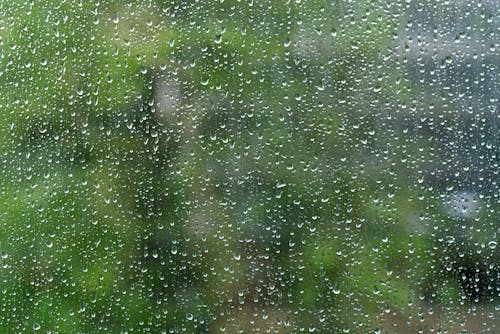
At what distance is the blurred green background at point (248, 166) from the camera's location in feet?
3.65

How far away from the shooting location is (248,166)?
1.15 meters

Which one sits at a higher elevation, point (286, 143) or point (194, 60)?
point (194, 60)

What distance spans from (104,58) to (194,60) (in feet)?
0.73

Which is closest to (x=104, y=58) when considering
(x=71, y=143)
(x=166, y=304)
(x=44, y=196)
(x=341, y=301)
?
(x=71, y=143)

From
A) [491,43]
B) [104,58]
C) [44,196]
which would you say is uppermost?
[104,58]

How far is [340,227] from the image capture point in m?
1.13

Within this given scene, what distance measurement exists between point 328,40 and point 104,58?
538mm

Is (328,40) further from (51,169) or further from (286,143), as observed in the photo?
(51,169)

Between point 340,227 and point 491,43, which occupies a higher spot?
point 491,43

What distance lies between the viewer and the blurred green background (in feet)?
3.65

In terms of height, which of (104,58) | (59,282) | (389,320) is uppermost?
(104,58)

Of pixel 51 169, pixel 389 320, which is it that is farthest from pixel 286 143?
pixel 51 169

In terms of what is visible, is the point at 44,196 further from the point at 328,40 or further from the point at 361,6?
the point at 361,6

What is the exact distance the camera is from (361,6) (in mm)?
1142
